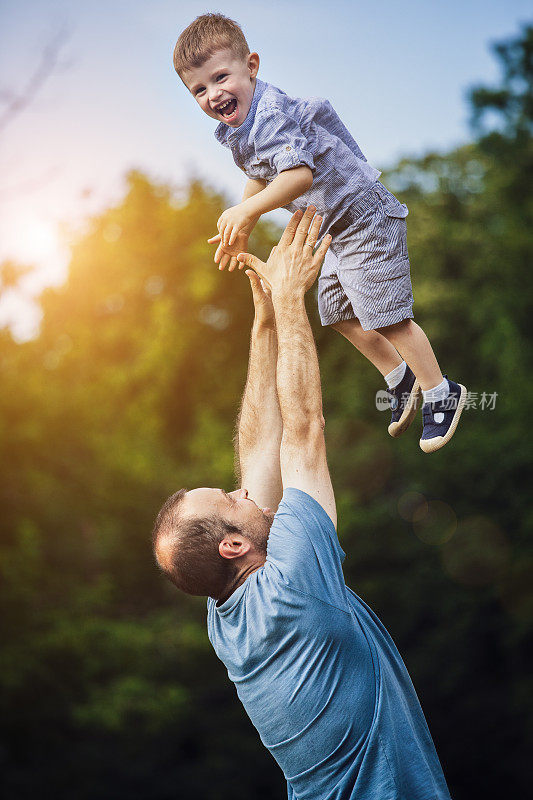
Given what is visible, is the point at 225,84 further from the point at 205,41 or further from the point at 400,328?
the point at 400,328

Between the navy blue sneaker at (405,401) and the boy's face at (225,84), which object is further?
the navy blue sneaker at (405,401)

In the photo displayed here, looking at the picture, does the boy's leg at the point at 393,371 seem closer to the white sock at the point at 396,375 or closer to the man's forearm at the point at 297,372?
the white sock at the point at 396,375

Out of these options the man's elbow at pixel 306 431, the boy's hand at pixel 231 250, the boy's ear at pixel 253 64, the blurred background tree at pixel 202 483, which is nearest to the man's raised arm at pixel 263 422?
the boy's hand at pixel 231 250

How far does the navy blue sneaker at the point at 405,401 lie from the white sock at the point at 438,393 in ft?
0.45

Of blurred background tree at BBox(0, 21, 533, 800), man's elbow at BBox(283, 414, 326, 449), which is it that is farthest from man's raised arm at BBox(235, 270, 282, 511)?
blurred background tree at BBox(0, 21, 533, 800)

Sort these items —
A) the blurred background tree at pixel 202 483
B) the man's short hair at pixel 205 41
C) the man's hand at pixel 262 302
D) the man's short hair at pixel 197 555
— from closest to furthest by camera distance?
the man's short hair at pixel 205 41 < the man's short hair at pixel 197 555 < the man's hand at pixel 262 302 < the blurred background tree at pixel 202 483

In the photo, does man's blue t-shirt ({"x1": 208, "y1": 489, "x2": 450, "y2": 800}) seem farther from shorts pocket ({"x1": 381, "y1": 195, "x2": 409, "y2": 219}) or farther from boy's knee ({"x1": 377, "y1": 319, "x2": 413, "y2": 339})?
shorts pocket ({"x1": 381, "y1": 195, "x2": 409, "y2": 219})

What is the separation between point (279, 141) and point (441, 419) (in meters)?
0.91

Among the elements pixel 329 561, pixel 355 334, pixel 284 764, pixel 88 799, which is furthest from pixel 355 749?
pixel 88 799

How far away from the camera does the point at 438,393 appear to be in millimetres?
2523

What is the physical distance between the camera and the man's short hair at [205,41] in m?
2.21

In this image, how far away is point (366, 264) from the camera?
2.48 meters

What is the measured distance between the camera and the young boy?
2260 mm

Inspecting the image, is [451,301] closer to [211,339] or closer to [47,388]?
[211,339]
